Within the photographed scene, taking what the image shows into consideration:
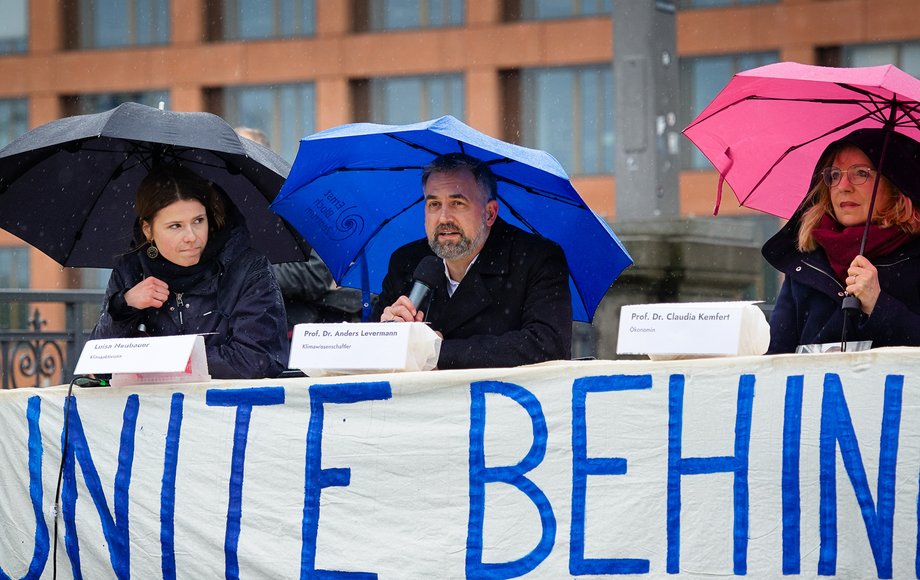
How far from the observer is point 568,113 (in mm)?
33875

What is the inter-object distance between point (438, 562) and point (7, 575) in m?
1.57

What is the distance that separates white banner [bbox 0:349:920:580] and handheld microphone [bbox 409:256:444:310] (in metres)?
0.44

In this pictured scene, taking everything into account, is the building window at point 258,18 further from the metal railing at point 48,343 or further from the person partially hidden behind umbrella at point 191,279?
the person partially hidden behind umbrella at point 191,279

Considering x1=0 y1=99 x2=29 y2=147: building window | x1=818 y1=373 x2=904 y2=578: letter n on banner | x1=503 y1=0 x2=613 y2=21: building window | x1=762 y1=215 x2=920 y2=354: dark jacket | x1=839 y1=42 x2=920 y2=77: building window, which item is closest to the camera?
x1=818 y1=373 x2=904 y2=578: letter n on banner

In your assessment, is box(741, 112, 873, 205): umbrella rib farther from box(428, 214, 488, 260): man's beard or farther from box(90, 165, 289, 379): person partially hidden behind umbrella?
box(90, 165, 289, 379): person partially hidden behind umbrella

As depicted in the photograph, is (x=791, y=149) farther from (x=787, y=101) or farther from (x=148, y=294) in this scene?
(x=148, y=294)

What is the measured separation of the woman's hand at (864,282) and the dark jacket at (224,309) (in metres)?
1.95

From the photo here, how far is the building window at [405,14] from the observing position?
34562 mm

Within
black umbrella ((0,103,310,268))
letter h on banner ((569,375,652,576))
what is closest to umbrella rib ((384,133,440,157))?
black umbrella ((0,103,310,268))

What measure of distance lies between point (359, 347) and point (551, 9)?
101 ft

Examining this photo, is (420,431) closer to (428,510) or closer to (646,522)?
(428,510)

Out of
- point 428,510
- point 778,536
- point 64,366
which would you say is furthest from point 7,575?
point 64,366

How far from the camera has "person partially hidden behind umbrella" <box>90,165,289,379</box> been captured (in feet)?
16.5

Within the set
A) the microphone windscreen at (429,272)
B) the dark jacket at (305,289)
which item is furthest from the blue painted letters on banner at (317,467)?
the dark jacket at (305,289)
